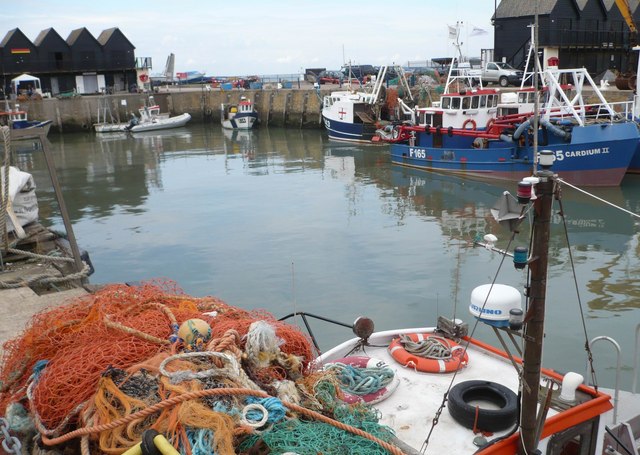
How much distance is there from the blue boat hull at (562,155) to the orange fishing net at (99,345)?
16.7 meters

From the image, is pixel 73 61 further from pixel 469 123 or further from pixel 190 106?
pixel 469 123

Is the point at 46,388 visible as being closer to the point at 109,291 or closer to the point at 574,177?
the point at 109,291

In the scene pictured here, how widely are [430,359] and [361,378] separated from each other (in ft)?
2.55

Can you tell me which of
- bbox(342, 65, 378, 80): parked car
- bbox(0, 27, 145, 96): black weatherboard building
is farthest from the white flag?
bbox(0, 27, 145, 96): black weatherboard building

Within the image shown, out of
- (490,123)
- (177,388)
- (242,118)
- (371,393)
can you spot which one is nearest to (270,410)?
(177,388)

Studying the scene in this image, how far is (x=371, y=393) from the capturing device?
16.2 feet

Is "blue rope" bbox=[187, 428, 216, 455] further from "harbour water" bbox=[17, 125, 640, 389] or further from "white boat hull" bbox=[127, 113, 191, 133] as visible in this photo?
"white boat hull" bbox=[127, 113, 191, 133]

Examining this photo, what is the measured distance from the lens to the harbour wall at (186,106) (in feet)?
141

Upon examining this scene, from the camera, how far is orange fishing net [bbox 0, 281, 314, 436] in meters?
3.93

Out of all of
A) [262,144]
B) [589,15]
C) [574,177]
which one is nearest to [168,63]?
[262,144]

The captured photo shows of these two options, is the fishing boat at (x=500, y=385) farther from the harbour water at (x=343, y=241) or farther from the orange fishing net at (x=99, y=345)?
the orange fishing net at (x=99, y=345)

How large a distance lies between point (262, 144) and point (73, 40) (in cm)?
2886

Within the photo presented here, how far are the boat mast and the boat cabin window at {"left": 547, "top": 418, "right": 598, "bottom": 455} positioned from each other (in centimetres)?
45

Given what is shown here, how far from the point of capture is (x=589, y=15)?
141ft
